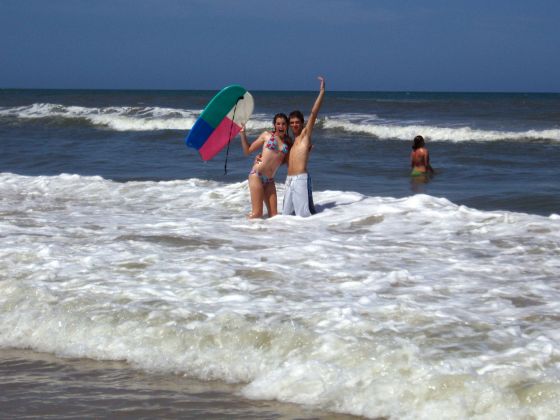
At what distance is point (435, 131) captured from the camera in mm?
26234

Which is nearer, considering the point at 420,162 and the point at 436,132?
the point at 420,162

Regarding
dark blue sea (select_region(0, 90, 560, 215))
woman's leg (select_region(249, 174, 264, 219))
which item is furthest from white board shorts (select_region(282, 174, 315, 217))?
dark blue sea (select_region(0, 90, 560, 215))

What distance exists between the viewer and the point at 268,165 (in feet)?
30.2

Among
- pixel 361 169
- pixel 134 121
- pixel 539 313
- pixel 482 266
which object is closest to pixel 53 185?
pixel 361 169

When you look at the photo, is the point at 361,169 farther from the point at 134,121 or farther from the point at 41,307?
the point at 134,121

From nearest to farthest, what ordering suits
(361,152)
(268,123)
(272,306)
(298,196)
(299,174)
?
(272,306) < (299,174) < (298,196) < (361,152) < (268,123)

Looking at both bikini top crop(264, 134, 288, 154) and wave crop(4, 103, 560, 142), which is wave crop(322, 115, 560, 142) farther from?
bikini top crop(264, 134, 288, 154)

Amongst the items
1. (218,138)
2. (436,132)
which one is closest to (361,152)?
(436,132)

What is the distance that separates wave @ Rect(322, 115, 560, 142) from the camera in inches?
968

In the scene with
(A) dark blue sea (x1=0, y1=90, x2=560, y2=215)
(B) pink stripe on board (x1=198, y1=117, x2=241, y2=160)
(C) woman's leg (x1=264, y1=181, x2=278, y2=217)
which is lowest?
(A) dark blue sea (x1=0, y1=90, x2=560, y2=215)

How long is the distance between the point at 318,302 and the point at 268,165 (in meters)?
3.76

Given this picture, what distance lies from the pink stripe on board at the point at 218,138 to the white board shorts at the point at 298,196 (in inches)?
57.9

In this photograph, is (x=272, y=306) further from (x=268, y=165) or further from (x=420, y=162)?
(x=420, y=162)

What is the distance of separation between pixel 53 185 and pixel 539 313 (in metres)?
8.54
